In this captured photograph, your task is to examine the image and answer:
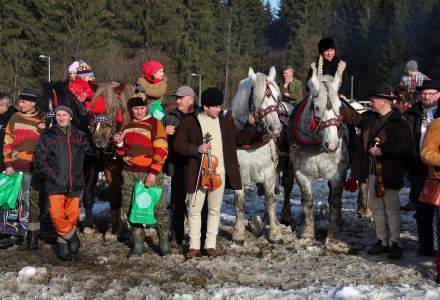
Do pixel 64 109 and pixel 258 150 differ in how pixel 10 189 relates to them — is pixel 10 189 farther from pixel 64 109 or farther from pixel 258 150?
pixel 258 150

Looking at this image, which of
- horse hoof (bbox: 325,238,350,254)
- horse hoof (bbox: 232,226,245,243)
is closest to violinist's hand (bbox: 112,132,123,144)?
horse hoof (bbox: 232,226,245,243)

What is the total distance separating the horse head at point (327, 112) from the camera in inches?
223

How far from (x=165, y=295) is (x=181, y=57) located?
42920 millimetres

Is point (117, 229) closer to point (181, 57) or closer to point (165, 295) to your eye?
point (165, 295)

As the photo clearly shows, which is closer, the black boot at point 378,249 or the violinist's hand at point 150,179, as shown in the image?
the violinist's hand at point 150,179

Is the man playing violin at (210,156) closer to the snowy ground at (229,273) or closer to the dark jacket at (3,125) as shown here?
the snowy ground at (229,273)

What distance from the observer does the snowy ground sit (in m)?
4.61

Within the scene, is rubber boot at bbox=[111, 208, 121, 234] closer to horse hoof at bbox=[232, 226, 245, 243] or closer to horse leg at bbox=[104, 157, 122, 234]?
horse leg at bbox=[104, 157, 122, 234]

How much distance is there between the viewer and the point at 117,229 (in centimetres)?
681

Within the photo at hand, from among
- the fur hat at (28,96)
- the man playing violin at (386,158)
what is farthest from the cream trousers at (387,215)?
the fur hat at (28,96)

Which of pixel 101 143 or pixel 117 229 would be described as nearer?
pixel 101 143

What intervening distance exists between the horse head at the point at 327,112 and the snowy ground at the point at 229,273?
4.25 ft

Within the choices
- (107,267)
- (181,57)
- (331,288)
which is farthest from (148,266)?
(181,57)

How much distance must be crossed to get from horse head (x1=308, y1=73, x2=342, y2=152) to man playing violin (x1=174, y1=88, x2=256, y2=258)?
0.73 m
